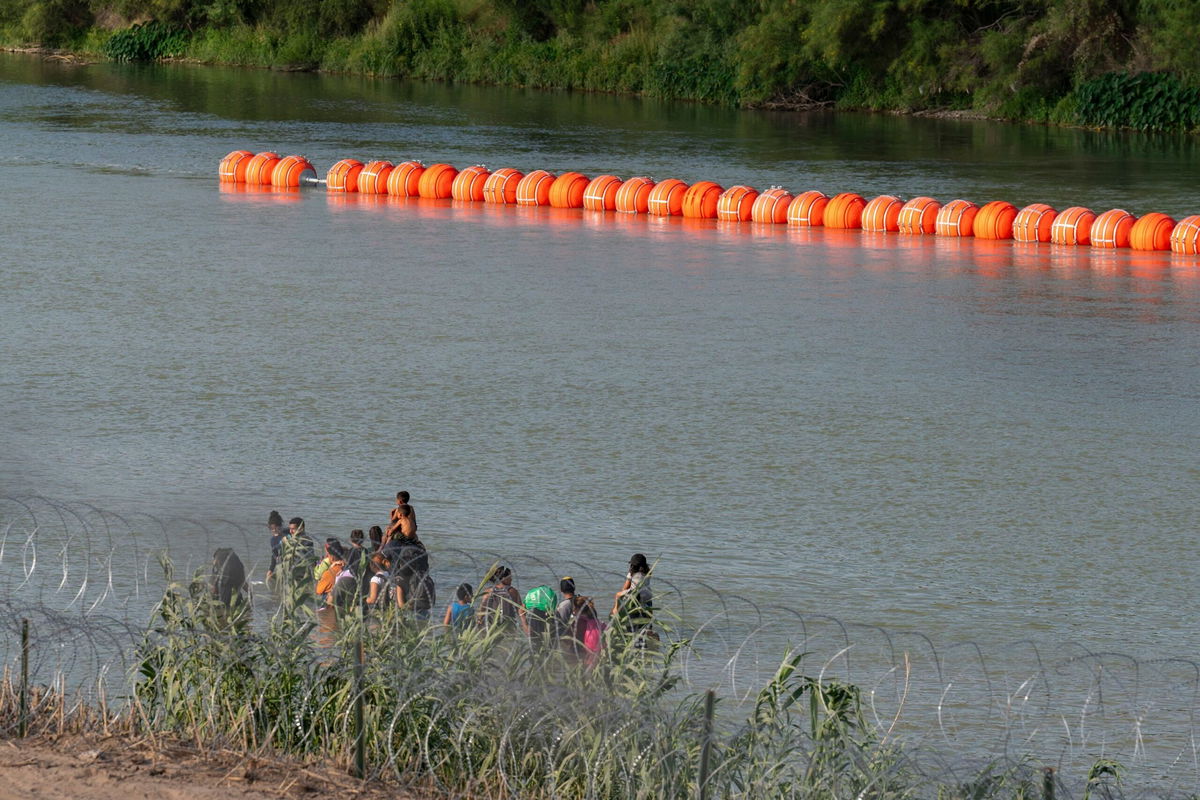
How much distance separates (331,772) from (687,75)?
70.1 metres

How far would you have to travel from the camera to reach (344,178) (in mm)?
47281

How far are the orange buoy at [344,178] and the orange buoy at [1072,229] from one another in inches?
758

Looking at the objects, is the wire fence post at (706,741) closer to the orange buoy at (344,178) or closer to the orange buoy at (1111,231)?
the orange buoy at (1111,231)

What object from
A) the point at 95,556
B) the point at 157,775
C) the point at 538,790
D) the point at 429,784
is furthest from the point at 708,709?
the point at 95,556

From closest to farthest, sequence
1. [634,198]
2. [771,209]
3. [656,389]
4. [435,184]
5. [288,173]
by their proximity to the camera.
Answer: [656,389], [771,209], [634,198], [435,184], [288,173]

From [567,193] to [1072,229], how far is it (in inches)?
517

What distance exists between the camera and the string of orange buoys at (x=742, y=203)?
38531 millimetres

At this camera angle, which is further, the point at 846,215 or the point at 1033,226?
the point at 846,215

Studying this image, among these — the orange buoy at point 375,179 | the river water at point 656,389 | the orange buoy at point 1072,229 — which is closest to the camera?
the river water at point 656,389

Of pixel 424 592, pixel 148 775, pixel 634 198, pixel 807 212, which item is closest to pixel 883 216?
pixel 807 212

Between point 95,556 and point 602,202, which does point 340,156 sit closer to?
point 602,202

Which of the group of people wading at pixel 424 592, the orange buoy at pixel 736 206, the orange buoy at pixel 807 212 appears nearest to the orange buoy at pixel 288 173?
the orange buoy at pixel 736 206

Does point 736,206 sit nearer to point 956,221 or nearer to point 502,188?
point 956,221

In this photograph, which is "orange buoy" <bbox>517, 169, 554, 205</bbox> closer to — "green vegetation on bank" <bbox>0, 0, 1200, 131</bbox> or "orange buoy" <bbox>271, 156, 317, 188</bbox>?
"orange buoy" <bbox>271, 156, 317, 188</bbox>
